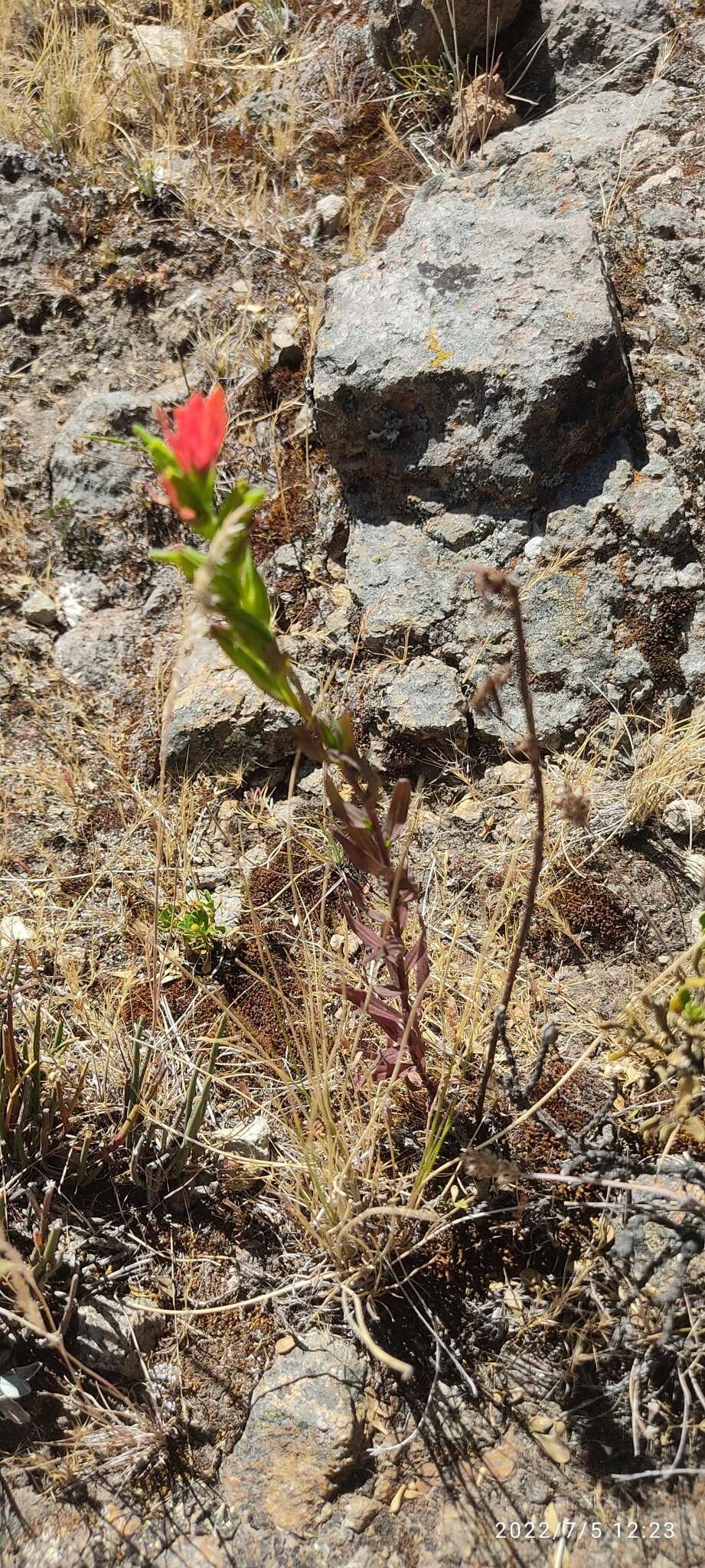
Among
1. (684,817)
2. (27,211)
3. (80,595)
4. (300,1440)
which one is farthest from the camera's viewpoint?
(27,211)

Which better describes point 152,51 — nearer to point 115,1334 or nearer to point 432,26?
point 432,26

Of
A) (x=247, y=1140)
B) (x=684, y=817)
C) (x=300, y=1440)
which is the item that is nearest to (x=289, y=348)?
(x=684, y=817)

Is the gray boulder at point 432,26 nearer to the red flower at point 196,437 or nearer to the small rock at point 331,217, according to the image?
the small rock at point 331,217

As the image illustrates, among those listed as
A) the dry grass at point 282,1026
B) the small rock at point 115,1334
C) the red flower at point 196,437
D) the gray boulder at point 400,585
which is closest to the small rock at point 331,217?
the dry grass at point 282,1026

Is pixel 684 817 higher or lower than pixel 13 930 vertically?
lower

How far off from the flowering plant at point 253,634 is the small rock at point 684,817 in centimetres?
92

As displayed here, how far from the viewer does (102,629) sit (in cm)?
297

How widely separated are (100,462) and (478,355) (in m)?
1.36

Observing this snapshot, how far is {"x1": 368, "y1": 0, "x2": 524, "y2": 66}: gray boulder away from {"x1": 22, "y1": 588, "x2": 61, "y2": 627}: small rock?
242 centimetres

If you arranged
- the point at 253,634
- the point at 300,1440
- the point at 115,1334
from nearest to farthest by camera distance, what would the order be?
1. the point at 253,634
2. the point at 300,1440
3. the point at 115,1334

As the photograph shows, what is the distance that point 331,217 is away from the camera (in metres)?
3.46

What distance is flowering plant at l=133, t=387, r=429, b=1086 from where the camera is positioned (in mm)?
1024

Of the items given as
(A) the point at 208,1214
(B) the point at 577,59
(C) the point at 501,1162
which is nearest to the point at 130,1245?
(A) the point at 208,1214

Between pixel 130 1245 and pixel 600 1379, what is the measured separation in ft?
3.14
